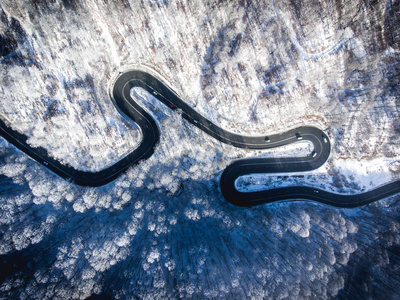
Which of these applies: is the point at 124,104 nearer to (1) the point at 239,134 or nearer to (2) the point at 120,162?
(2) the point at 120,162

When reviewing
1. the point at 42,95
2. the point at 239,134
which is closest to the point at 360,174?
the point at 239,134

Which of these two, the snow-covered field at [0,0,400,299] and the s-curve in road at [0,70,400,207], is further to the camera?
the s-curve in road at [0,70,400,207]

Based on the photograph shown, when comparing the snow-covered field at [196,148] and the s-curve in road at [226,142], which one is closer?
the snow-covered field at [196,148]

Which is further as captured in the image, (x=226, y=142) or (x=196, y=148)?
(x=226, y=142)

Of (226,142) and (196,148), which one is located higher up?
(196,148)
